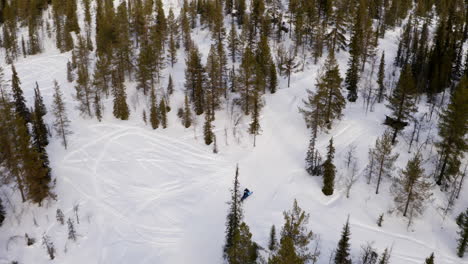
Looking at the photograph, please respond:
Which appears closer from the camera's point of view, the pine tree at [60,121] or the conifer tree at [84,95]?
the pine tree at [60,121]

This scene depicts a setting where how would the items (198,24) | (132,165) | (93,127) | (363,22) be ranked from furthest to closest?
1. (198,24)
2. (363,22)
3. (93,127)
4. (132,165)

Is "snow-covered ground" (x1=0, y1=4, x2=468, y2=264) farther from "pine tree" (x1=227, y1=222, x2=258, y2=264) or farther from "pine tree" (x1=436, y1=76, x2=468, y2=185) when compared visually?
Result: "pine tree" (x1=227, y1=222, x2=258, y2=264)

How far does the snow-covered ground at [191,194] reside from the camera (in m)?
33.9

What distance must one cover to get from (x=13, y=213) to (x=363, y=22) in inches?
2526

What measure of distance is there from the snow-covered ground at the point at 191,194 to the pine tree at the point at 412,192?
1.10m

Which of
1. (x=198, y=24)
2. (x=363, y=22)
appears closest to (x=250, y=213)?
(x=363, y=22)

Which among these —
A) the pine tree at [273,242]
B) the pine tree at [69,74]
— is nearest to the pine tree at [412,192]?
the pine tree at [273,242]

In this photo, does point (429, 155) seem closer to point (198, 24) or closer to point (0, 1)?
point (198, 24)

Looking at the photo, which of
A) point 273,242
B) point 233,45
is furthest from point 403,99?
point 233,45

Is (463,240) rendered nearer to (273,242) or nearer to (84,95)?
(273,242)

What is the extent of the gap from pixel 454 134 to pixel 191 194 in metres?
29.7

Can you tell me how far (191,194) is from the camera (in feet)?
134

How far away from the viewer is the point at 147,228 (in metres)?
36.5

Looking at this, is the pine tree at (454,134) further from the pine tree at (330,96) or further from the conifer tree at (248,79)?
the conifer tree at (248,79)
